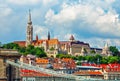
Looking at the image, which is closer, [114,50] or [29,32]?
[29,32]

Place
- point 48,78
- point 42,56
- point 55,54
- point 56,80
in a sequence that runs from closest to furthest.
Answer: point 56,80 → point 48,78 → point 42,56 → point 55,54

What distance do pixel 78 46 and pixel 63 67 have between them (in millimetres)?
69340

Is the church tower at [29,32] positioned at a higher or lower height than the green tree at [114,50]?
higher

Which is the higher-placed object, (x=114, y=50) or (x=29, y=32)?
(x=29, y=32)

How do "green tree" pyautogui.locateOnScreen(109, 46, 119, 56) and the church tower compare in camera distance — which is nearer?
the church tower

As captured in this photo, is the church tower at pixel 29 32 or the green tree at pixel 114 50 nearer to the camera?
the church tower at pixel 29 32

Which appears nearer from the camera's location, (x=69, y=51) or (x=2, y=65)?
(x=2, y=65)

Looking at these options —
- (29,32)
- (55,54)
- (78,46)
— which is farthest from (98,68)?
(78,46)

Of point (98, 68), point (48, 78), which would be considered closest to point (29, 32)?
point (98, 68)

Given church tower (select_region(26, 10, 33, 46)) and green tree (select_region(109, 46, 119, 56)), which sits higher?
church tower (select_region(26, 10, 33, 46))

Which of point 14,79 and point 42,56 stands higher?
point 42,56

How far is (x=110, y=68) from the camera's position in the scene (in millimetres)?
96750

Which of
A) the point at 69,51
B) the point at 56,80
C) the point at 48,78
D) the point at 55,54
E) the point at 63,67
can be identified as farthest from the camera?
the point at 69,51

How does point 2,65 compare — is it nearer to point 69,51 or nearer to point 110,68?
point 110,68
